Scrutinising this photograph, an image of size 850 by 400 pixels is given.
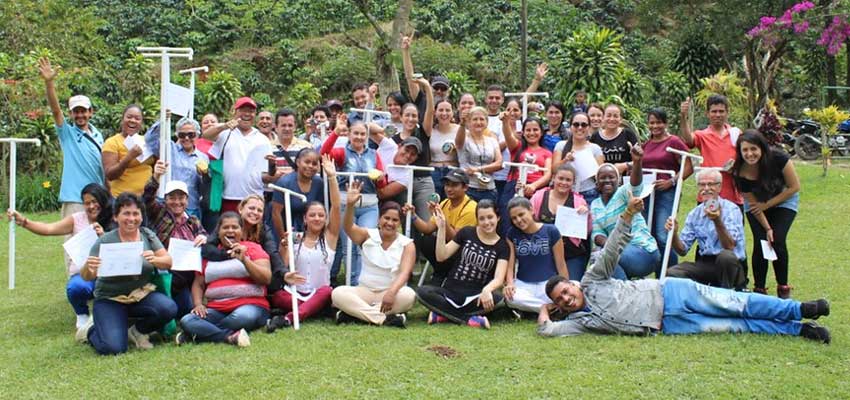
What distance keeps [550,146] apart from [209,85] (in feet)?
33.5

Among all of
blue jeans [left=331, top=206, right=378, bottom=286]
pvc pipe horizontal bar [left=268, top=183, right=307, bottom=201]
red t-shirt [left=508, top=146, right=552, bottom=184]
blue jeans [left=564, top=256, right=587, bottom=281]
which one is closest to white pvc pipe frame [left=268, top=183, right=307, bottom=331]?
pvc pipe horizontal bar [left=268, top=183, right=307, bottom=201]

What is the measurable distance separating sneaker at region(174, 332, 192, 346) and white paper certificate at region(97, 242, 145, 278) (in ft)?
1.87

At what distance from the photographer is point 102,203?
20.9ft

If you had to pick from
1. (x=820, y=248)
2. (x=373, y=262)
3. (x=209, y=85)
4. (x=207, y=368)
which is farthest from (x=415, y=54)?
(x=207, y=368)

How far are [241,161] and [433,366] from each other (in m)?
2.74

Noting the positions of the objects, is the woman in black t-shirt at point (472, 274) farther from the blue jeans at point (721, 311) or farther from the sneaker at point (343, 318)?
the blue jeans at point (721, 311)

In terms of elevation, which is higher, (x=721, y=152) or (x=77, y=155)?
(x=721, y=152)

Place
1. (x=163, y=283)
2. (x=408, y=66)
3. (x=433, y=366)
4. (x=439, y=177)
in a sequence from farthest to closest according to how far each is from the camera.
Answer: (x=408, y=66) → (x=439, y=177) → (x=163, y=283) → (x=433, y=366)

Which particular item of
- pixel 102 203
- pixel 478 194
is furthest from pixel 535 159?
pixel 102 203

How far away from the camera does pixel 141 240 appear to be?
5953 millimetres

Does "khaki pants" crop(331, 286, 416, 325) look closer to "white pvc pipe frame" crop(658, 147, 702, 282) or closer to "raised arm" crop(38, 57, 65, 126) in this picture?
"white pvc pipe frame" crop(658, 147, 702, 282)

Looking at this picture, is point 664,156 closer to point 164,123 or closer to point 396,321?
point 396,321

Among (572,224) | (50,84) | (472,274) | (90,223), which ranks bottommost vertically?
(472,274)

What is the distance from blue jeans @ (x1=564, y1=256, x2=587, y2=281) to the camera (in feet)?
22.8
